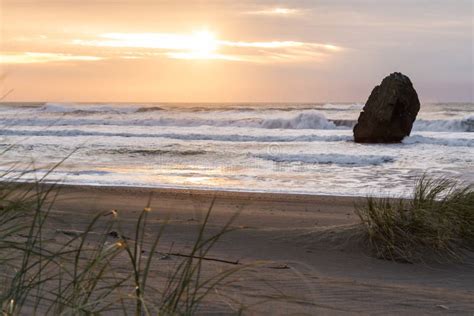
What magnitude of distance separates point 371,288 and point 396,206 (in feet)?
4.48

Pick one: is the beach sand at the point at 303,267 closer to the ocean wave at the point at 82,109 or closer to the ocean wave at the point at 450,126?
the ocean wave at the point at 450,126

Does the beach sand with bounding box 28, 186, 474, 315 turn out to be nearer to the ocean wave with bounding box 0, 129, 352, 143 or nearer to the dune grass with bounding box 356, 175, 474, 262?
the dune grass with bounding box 356, 175, 474, 262

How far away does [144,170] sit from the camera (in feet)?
43.8

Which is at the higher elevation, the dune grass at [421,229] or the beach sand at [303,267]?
the dune grass at [421,229]

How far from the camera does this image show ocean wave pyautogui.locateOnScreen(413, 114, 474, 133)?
96.4 feet

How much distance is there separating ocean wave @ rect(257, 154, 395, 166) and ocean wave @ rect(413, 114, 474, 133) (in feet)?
47.2

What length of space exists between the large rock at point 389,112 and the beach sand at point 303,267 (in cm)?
1423

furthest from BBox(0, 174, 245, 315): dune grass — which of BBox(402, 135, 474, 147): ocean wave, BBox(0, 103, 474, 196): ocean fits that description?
BBox(402, 135, 474, 147): ocean wave

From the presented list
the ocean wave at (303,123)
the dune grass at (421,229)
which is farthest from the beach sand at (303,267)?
the ocean wave at (303,123)

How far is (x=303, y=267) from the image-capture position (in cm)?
506

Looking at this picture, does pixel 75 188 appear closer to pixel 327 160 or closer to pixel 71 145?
pixel 327 160

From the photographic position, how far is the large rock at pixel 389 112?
73.2 feet

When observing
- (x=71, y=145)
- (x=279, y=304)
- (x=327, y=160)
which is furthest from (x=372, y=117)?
(x=279, y=304)

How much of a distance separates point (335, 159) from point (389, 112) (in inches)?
303
